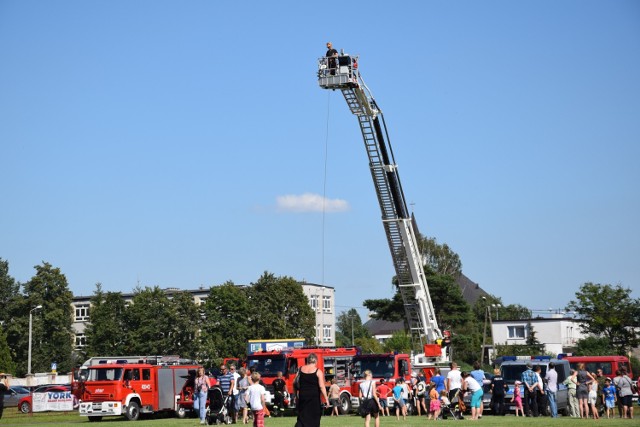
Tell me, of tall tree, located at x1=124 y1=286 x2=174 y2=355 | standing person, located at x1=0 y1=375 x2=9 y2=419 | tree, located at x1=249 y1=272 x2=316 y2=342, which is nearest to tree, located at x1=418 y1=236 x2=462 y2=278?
tree, located at x1=249 y1=272 x2=316 y2=342

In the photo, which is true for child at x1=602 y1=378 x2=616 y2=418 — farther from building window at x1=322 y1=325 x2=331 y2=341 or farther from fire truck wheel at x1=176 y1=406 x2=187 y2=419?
building window at x1=322 y1=325 x2=331 y2=341

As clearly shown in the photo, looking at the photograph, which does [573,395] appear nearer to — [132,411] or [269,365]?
[269,365]

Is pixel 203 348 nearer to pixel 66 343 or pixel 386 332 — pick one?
pixel 66 343

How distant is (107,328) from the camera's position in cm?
7456

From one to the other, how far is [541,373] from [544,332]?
66.2m

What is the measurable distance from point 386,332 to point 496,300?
2473cm

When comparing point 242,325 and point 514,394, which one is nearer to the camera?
point 514,394

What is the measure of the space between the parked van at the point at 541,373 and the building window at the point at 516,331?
6630 cm

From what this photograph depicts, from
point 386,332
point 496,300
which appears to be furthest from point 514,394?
point 386,332

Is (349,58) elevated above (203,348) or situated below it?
above

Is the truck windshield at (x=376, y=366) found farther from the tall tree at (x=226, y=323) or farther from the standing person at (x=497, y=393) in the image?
the tall tree at (x=226, y=323)

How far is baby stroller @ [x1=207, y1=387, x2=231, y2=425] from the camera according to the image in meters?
27.9

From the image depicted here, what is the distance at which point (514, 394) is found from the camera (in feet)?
104

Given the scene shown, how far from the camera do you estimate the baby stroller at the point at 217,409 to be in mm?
27888
